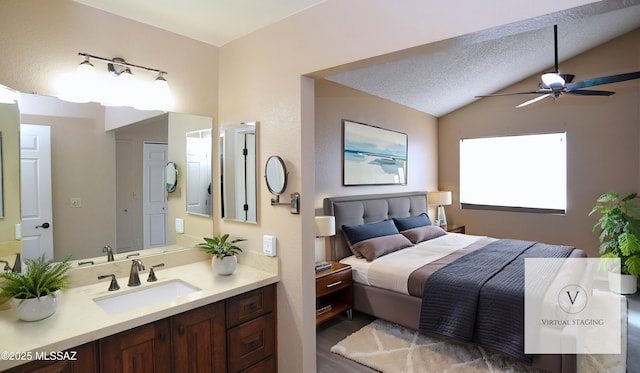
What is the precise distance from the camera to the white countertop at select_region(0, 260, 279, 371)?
1.20 m

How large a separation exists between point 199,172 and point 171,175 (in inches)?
7.9

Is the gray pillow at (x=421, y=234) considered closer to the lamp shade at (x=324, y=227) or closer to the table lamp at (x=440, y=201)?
the table lamp at (x=440, y=201)

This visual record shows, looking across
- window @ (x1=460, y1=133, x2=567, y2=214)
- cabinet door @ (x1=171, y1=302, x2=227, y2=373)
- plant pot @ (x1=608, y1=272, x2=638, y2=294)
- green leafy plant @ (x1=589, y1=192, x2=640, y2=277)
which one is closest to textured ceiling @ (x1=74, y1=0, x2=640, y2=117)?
window @ (x1=460, y1=133, x2=567, y2=214)

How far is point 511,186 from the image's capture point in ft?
17.3

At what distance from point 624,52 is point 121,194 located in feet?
19.3

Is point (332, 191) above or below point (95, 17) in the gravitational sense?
below

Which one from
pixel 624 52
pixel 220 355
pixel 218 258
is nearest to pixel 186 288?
pixel 218 258

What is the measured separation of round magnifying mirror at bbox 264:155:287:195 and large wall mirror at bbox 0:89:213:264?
0.68 meters

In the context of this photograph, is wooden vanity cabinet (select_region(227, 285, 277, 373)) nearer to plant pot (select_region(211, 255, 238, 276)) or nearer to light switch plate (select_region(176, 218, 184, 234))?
plant pot (select_region(211, 255, 238, 276))

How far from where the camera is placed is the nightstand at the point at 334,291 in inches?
114

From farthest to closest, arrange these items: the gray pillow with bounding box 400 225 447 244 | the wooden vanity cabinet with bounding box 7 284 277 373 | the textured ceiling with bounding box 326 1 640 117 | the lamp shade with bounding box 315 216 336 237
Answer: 1. the gray pillow with bounding box 400 225 447 244
2. the textured ceiling with bounding box 326 1 640 117
3. the lamp shade with bounding box 315 216 336 237
4. the wooden vanity cabinet with bounding box 7 284 277 373

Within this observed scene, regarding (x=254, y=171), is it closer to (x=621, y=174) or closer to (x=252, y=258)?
(x=252, y=258)

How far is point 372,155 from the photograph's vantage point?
428 centimetres

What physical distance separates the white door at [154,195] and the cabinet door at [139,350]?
2.55 ft
